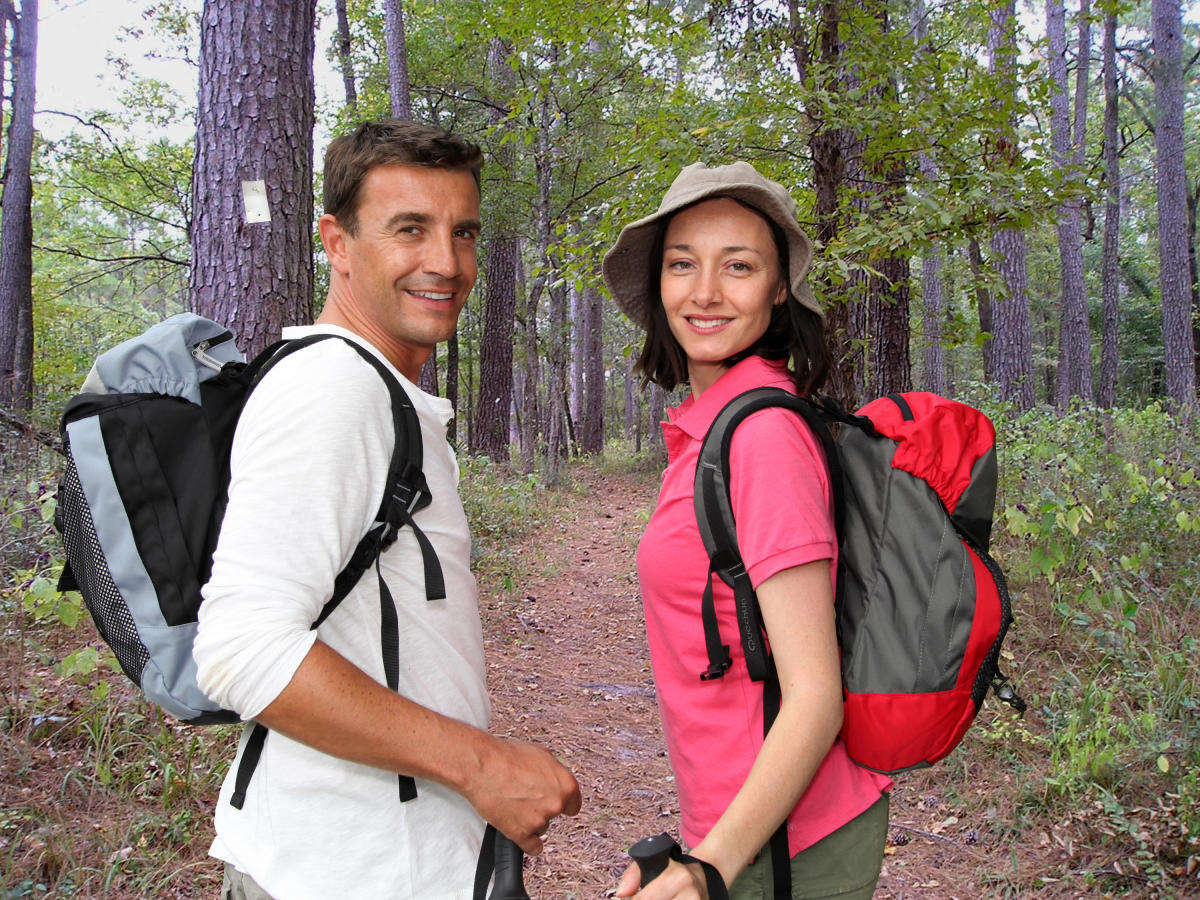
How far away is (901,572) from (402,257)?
1266 mm

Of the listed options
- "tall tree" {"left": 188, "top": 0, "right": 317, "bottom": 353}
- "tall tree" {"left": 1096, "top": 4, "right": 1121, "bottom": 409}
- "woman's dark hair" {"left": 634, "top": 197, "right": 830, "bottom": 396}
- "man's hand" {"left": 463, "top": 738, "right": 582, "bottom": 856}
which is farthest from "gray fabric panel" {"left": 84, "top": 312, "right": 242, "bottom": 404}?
"tall tree" {"left": 1096, "top": 4, "right": 1121, "bottom": 409}

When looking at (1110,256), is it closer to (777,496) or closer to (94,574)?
(777,496)

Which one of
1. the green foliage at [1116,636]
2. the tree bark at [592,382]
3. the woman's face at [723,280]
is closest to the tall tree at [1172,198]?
the green foliage at [1116,636]

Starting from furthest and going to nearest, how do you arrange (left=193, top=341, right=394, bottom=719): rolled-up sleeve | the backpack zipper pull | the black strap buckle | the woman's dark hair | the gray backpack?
the woman's dark hair → the backpack zipper pull → the black strap buckle → the gray backpack → (left=193, top=341, right=394, bottom=719): rolled-up sleeve

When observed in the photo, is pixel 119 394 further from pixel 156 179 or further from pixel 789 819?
pixel 156 179

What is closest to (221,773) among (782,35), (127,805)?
(127,805)

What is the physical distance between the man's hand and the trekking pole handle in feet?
0.59

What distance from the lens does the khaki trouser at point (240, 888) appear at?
5.06 ft

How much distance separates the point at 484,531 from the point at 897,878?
7.19m

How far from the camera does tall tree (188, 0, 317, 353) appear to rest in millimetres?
3709

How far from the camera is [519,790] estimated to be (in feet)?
4.87

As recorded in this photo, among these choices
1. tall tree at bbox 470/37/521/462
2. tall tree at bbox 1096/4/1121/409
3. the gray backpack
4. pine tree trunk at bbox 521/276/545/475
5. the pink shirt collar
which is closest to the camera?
the gray backpack

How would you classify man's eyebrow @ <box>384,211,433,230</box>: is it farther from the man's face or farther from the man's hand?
the man's hand

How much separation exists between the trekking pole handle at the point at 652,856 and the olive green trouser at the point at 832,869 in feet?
1.22
